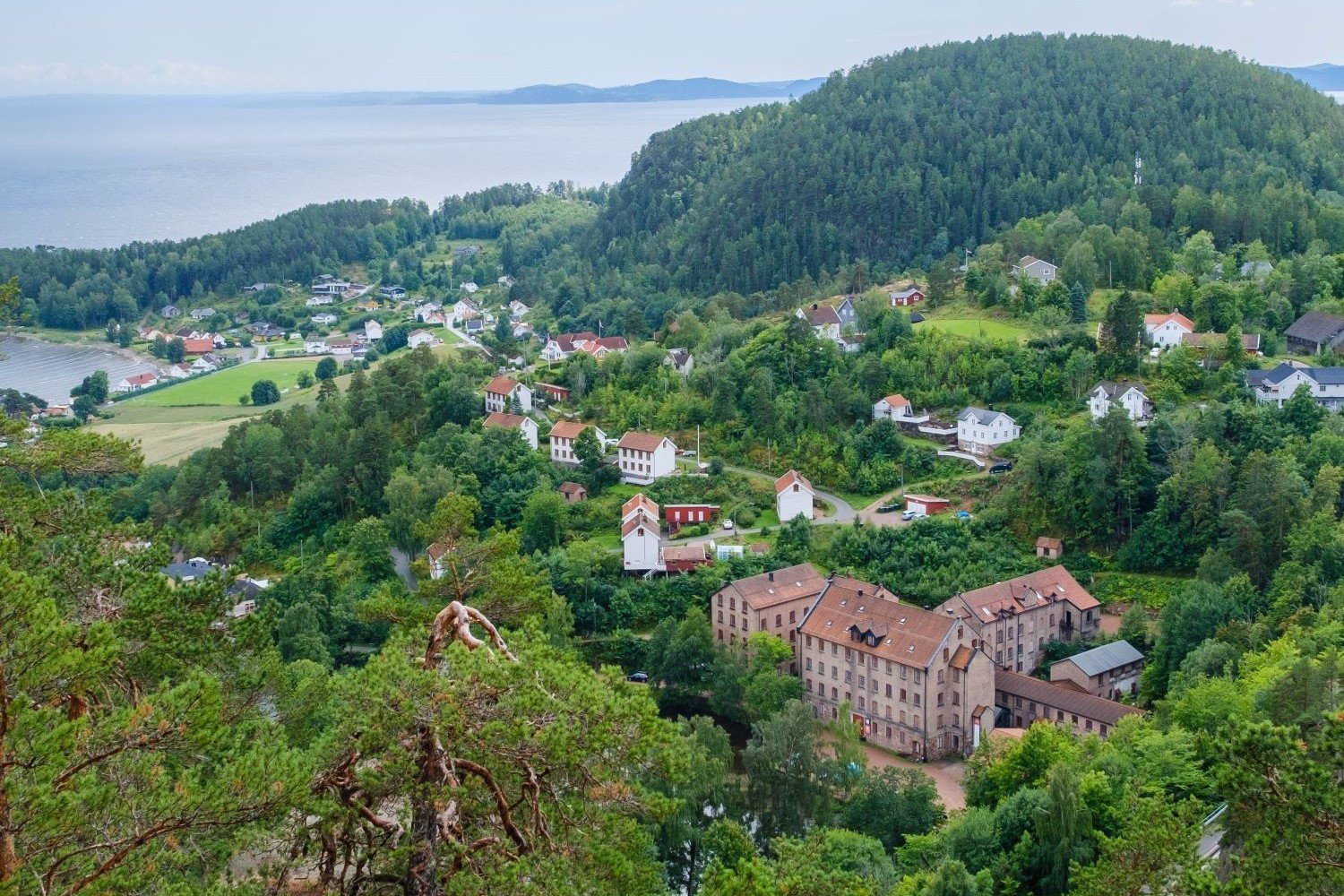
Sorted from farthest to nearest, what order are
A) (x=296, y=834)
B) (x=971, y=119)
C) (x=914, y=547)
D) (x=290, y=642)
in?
1. (x=971, y=119)
2. (x=914, y=547)
3. (x=290, y=642)
4. (x=296, y=834)

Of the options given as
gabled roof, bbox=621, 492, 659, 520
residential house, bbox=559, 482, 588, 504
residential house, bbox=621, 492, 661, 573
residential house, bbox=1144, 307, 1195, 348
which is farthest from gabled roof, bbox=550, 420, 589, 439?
residential house, bbox=1144, 307, 1195, 348

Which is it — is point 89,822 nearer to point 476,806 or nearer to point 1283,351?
point 476,806

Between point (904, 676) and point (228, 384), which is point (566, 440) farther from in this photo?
point (228, 384)

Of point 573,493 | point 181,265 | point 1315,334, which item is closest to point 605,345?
point 573,493

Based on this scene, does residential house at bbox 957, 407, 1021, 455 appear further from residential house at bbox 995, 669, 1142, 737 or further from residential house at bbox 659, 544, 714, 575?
residential house at bbox 995, 669, 1142, 737

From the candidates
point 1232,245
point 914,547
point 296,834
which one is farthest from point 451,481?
point 1232,245
